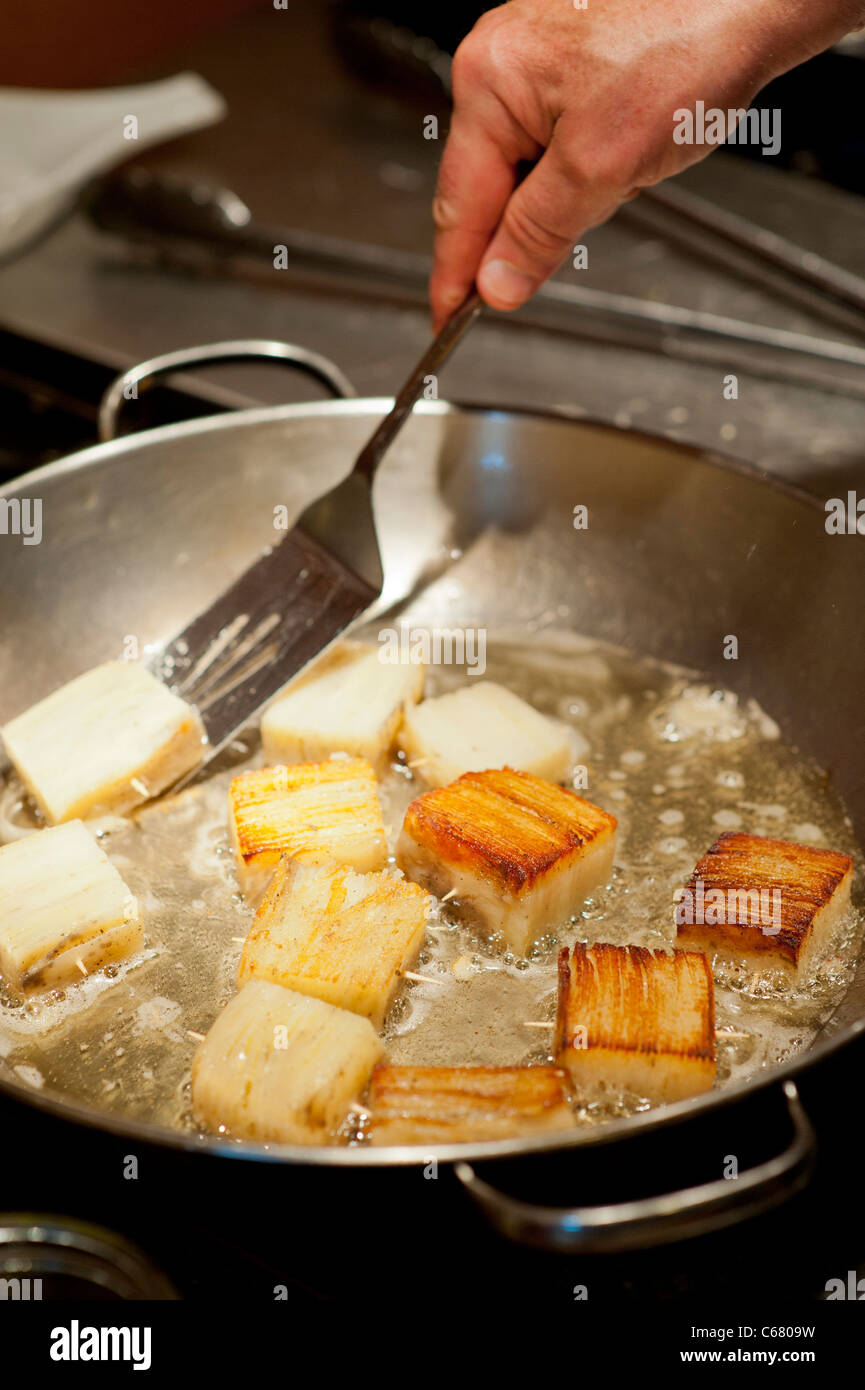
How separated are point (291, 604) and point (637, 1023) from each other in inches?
40.1

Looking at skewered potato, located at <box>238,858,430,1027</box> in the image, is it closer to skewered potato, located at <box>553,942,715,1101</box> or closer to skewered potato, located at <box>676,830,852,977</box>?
skewered potato, located at <box>553,942,715,1101</box>

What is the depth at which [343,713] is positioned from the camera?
1998mm

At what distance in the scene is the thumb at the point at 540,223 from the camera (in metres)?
1.86

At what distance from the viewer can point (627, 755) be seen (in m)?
2.05

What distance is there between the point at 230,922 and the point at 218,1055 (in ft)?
1.12

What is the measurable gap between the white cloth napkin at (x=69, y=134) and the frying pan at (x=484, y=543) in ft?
4.52

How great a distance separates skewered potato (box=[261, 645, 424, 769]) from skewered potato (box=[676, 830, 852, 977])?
1.98 ft

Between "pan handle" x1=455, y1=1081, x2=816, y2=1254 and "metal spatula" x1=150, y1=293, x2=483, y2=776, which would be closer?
"pan handle" x1=455, y1=1081, x2=816, y2=1254

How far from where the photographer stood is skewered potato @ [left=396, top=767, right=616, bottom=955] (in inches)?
64.2

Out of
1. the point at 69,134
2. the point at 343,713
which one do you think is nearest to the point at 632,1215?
the point at 343,713
